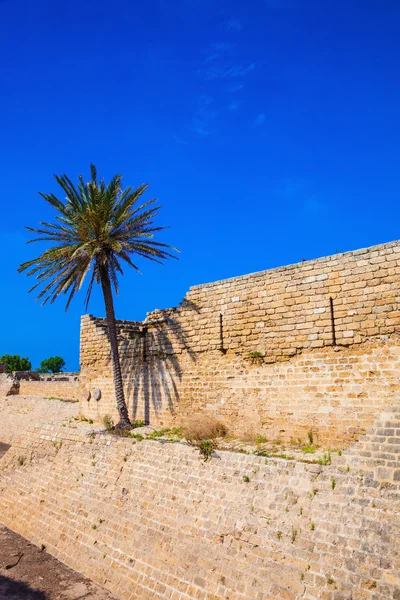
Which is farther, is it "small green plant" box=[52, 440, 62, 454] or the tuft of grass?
"small green plant" box=[52, 440, 62, 454]

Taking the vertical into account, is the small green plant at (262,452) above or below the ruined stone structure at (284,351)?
below

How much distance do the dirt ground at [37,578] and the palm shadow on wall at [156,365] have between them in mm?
4956

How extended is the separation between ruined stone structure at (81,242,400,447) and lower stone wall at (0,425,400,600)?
1.96m

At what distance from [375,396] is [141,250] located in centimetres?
883

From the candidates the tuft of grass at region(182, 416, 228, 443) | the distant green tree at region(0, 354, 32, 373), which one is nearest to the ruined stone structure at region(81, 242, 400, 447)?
the tuft of grass at region(182, 416, 228, 443)

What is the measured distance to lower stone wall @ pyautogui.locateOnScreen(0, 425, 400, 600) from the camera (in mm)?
6902

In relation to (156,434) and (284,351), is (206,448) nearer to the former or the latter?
(284,351)

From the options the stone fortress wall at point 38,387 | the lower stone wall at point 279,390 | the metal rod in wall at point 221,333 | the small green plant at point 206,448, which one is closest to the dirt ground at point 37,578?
the small green plant at point 206,448

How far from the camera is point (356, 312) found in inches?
408

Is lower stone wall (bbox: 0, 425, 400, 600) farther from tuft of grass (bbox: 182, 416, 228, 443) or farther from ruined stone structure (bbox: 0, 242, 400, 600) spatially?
tuft of grass (bbox: 182, 416, 228, 443)

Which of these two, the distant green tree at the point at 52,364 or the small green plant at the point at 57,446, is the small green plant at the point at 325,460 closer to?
the small green plant at the point at 57,446

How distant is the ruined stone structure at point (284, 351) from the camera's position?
391 inches

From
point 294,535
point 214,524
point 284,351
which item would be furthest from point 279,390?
point 294,535

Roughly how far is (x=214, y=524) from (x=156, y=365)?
6759mm
